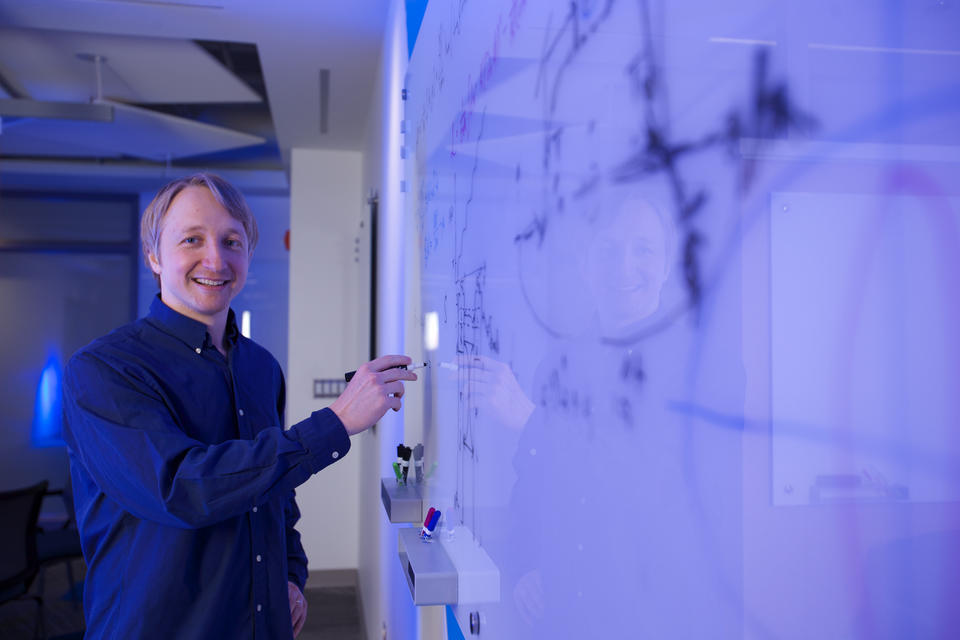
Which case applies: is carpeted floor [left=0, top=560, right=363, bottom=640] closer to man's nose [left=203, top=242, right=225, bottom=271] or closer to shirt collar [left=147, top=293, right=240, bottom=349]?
shirt collar [left=147, top=293, right=240, bottom=349]

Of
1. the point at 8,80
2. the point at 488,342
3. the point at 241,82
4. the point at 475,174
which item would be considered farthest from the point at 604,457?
the point at 8,80

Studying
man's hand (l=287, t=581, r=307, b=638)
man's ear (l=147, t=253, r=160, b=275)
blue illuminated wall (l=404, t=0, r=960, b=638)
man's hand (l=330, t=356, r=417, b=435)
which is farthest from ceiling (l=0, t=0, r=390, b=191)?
blue illuminated wall (l=404, t=0, r=960, b=638)

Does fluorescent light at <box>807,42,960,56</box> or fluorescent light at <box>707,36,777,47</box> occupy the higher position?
fluorescent light at <box>707,36,777,47</box>

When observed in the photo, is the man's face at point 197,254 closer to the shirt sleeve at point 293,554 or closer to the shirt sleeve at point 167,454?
the shirt sleeve at point 167,454

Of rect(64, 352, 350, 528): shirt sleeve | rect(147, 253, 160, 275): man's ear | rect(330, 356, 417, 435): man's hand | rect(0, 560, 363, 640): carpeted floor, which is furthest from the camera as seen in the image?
rect(0, 560, 363, 640): carpeted floor

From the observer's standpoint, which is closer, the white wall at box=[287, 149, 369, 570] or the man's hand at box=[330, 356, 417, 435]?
the man's hand at box=[330, 356, 417, 435]

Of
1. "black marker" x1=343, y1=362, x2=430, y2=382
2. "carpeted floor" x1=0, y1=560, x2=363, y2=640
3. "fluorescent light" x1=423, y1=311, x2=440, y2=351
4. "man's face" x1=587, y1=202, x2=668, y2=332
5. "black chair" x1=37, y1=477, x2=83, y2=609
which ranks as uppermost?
"man's face" x1=587, y1=202, x2=668, y2=332

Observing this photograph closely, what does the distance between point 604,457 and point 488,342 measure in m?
0.41

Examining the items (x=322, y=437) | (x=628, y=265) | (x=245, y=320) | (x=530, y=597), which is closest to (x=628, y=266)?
(x=628, y=265)

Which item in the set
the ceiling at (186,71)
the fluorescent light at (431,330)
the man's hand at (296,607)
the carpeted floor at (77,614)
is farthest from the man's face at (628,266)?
the carpeted floor at (77,614)

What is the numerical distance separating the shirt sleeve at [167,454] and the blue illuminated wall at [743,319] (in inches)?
28.8

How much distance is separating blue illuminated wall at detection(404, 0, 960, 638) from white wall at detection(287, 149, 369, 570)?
175 inches

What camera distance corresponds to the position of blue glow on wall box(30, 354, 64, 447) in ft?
21.4

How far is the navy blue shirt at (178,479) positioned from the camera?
1.28 metres
